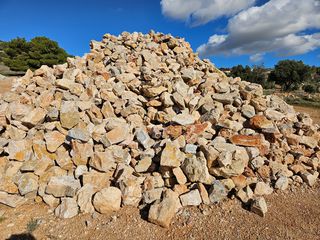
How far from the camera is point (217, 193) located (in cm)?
502

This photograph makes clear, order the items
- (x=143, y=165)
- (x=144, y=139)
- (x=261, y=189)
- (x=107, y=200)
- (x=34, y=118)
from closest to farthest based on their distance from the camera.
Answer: (x=107, y=200) < (x=261, y=189) < (x=143, y=165) < (x=144, y=139) < (x=34, y=118)

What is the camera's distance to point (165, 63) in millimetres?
8727

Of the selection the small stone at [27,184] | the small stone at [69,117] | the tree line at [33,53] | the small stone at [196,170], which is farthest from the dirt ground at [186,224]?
the tree line at [33,53]

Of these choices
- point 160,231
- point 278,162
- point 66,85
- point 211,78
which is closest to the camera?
point 160,231

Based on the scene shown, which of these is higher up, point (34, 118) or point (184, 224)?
point (34, 118)

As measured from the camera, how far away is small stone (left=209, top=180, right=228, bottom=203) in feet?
16.4

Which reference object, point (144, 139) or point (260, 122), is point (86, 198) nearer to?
point (144, 139)

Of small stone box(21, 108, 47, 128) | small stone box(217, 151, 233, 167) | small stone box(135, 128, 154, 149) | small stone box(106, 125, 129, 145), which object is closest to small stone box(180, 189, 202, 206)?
small stone box(217, 151, 233, 167)

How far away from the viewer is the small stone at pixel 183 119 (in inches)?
236

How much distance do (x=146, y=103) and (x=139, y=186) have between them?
2402 mm

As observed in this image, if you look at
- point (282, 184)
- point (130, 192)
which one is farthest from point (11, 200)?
point (282, 184)

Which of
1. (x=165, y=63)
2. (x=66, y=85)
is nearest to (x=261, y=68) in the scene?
(x=165, y=63)

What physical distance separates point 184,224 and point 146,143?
1.97 metres

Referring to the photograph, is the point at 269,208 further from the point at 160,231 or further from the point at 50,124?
the point at 50,124
